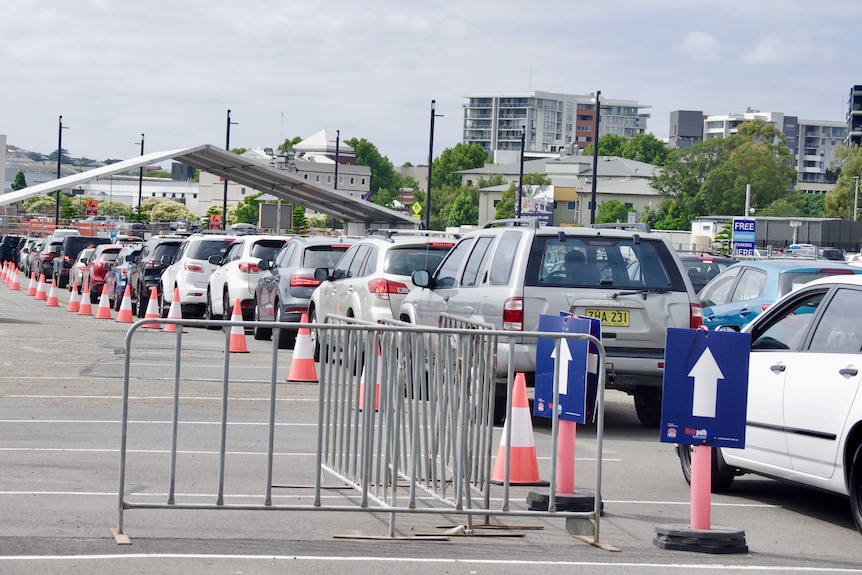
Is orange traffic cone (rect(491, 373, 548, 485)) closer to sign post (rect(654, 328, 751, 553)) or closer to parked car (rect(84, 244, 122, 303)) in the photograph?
sign post (rect(654, 328, 751, 553))

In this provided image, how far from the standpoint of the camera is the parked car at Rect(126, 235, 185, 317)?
99.2 feet

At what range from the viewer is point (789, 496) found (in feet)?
32.2

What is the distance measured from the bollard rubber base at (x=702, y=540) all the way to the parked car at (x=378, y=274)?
9.55 meters

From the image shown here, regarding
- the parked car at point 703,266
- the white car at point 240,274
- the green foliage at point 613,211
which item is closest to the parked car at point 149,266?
the white car at point 240,274

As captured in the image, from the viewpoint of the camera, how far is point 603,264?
12484 millimetres

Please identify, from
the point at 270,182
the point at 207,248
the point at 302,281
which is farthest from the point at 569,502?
the point at 270,182

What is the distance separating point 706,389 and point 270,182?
112ft

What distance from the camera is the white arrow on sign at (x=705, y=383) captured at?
7387 mm

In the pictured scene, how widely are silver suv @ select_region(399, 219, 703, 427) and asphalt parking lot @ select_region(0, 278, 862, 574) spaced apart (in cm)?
81

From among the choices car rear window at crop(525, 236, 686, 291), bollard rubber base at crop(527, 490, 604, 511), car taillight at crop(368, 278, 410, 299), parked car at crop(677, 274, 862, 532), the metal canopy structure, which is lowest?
bollard rubber base at crop(527, 490, 604, 511)

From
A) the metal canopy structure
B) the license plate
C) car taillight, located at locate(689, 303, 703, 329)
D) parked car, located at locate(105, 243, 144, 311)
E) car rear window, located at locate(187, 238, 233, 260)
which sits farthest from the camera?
the metal canopy structure

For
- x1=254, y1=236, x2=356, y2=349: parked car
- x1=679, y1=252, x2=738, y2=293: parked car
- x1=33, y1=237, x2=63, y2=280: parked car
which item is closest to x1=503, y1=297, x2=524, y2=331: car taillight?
x1=254, y1=236, x2=356, y2=349: parked car

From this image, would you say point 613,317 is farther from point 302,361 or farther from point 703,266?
point 703,266

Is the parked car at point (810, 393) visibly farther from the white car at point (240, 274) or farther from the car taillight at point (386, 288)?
the white car at point (240, 274)
